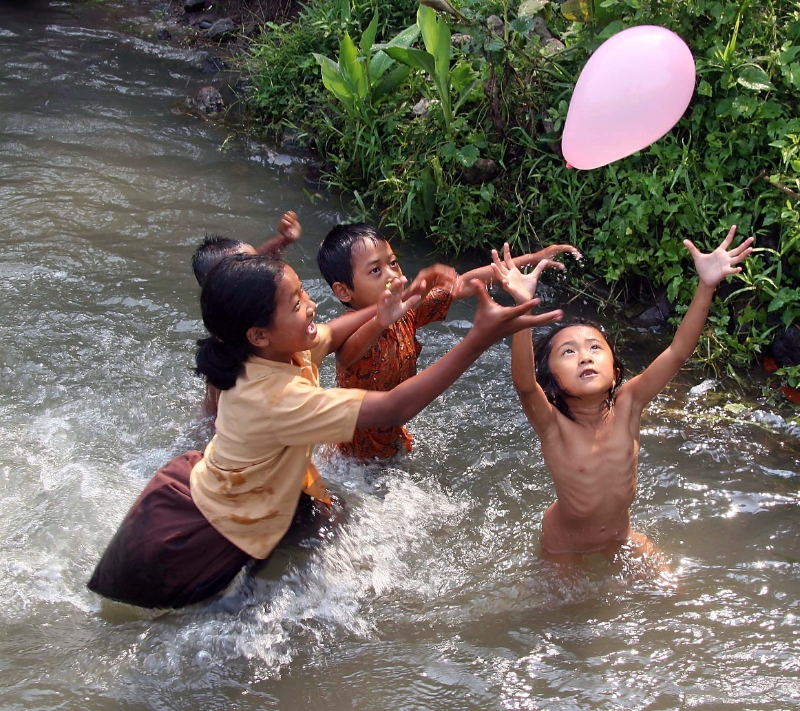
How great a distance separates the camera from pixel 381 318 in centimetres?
260

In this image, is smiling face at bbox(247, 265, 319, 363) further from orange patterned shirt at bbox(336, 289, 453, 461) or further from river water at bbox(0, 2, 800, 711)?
river water at bbox(0, 2, 800, 711)

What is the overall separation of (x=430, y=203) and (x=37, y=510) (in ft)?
9.58

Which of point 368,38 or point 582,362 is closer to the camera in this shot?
point 582,362

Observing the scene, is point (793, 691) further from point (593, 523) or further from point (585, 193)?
point (585, 193)

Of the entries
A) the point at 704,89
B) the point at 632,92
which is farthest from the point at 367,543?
the point at 704,89

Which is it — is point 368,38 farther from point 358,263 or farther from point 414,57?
point 358,263

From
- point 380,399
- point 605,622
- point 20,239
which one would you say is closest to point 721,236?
point 605,622

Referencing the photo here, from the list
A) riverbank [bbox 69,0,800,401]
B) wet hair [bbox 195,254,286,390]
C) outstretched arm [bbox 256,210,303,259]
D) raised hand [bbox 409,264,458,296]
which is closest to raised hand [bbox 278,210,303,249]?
outstretched arm [bbox 256,210,303,259]

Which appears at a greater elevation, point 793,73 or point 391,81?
point 793,73

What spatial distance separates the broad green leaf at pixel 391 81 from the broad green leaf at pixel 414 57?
448mm

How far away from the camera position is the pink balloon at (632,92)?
304 cm

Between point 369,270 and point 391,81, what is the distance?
114 inches

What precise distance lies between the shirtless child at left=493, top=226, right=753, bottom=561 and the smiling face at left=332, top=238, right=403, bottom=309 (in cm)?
65

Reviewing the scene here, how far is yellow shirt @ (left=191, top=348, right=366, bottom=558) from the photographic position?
8.26ft
